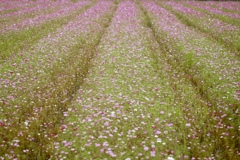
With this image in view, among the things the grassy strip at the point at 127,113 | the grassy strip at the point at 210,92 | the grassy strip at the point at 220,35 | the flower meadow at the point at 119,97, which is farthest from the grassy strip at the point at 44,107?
the grassy strip at the point at 220,35

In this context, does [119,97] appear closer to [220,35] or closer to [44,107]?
[44,107]

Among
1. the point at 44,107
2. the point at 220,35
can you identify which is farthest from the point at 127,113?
the point at 220,35

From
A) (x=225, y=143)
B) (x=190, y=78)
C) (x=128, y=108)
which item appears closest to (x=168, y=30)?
(x=190, y=78)

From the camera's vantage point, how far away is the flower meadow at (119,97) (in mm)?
6180

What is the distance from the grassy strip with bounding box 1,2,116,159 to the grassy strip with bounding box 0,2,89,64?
3.15 meters

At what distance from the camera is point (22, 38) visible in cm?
1691

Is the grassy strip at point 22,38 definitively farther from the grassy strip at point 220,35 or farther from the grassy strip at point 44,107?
the grassy strip at point 220,35

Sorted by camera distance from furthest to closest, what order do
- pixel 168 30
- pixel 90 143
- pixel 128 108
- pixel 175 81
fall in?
pixel 168 30
pixel 175 81
pixel 128 108
pixel 90 143

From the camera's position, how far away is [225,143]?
632 centimetres

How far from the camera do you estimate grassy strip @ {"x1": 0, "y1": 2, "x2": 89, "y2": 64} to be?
13.8m

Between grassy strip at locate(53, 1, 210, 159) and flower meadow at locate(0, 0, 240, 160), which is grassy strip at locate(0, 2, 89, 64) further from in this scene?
grassy strip at locate(53, 1, 210, 159)

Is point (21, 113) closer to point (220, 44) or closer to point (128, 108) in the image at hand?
point (128, 108)

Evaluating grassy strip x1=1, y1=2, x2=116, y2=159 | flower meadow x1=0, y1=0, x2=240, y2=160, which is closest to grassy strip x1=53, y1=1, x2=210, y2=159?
flower meadow x1=0, y1=0, x2=240, y2=160

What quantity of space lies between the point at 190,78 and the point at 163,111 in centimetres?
370
